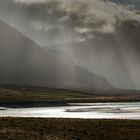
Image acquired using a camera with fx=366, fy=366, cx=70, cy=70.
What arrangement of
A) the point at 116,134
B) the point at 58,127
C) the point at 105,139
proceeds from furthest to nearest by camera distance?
the point at 58,127, the point at 116,134, the point at 105,139

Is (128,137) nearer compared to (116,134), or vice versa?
(128,137)

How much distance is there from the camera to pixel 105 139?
37.8 metres

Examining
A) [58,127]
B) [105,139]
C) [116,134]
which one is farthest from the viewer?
[58,127]

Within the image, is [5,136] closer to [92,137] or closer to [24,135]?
[24,135]

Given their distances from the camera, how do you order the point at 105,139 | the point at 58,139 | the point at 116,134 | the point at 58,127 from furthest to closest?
the point at 58,127
the point at 116,134
the point at 105,139
the point at 58,139

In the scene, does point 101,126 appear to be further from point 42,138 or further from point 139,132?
point 42,138

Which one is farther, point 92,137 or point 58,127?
point 58,127

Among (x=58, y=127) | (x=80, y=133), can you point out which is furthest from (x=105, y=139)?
(x=58, y=127)

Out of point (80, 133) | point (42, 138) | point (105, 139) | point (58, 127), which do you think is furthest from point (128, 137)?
point (58, 127)

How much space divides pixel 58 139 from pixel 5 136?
5.77 meters

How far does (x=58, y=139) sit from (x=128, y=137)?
27.1 feet

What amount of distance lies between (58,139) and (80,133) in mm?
7855

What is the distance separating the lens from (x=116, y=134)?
136 feet

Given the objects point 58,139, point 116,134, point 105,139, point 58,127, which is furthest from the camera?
point 58,127
